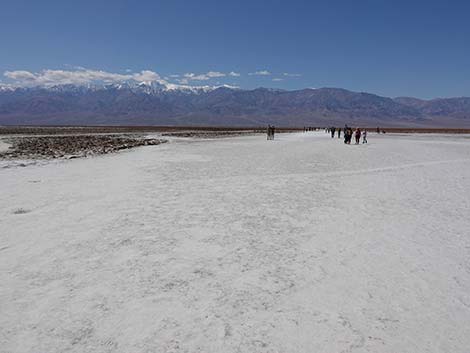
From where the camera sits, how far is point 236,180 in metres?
13.2

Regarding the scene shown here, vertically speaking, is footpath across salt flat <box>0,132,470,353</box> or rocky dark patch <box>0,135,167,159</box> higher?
footpath across salt flat <box>0,132,470,353</box>

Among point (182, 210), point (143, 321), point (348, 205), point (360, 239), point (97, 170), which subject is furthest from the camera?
point (97, 170)

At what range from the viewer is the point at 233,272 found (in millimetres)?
5262

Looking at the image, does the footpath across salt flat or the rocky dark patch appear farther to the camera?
the rocky dark patch

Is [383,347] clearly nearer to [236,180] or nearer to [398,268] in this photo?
[398,268]

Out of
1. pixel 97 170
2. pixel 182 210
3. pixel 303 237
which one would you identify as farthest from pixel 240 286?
pixel 97 170

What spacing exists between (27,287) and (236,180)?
9008mm

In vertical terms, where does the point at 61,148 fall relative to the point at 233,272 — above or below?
below

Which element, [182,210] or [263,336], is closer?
[263,336]

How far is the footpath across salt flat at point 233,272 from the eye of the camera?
3.79 m

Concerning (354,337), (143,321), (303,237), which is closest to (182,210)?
(303,237)

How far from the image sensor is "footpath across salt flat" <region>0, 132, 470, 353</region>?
3.79m

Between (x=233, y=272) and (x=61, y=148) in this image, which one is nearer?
(x=233, y=272)

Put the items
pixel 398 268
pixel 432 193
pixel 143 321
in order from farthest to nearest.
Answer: pixel 432 193 → pixel 398 268 → pixel 143 321
